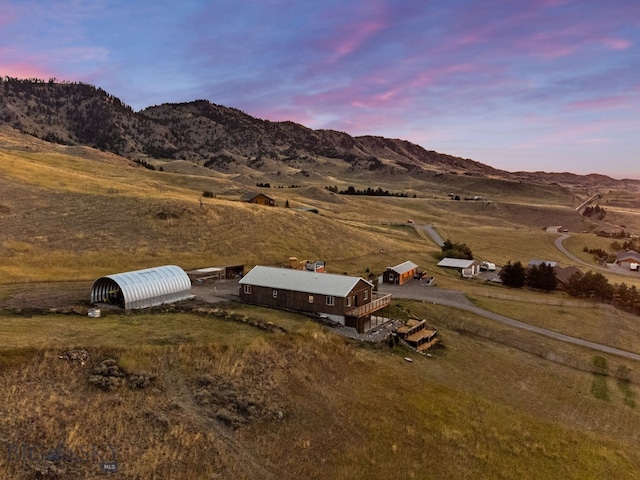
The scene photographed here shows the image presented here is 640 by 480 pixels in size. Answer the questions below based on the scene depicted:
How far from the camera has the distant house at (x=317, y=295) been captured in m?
41.3

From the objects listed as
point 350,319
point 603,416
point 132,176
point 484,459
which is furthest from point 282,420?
point 132,176

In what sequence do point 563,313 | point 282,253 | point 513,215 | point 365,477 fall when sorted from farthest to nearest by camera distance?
point 513,215 < point 282,253 < point 563,313 < point 365,477

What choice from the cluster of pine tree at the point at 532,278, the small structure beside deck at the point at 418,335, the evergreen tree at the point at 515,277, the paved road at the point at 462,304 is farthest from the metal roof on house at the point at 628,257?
the small structure beside deck at the point at 418,335

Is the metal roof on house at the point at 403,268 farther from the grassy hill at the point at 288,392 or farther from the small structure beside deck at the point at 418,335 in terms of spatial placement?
the small structure beside deck at the point at 418,335

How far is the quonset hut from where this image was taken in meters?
39.9

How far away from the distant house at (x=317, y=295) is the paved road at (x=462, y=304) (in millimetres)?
9177

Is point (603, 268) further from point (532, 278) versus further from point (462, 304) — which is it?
point (462, 304)

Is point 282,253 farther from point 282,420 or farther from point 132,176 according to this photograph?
point 132,176

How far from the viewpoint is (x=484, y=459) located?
24922 millimetres

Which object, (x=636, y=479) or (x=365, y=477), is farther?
(x=636, y=479)

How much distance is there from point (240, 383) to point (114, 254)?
124 ft

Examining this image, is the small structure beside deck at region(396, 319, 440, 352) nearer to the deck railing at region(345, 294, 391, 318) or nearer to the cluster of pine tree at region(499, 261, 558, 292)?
the deck railing at region(345, 294, 391, 318)

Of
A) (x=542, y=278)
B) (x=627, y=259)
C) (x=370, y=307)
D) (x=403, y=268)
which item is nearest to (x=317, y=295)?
(x=370, y=307)

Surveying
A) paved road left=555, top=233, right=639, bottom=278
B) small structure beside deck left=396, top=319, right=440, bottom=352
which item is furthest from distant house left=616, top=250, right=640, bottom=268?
small structure beside deck left=396, top=319, right=440, bottom=352
